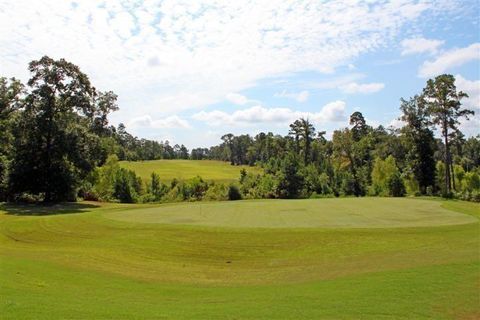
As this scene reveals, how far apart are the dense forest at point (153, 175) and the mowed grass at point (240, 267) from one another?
47.4 ft

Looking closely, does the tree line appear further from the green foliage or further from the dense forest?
the green foliage

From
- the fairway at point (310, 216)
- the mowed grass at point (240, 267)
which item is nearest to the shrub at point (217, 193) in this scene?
the fairway at point (310, 216)

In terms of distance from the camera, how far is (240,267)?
19.9 m

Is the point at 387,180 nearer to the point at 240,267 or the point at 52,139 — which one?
the point at 52,139

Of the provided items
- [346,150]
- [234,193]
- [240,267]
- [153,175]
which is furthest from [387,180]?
[240,267]

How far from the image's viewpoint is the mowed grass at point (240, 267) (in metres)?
12.1

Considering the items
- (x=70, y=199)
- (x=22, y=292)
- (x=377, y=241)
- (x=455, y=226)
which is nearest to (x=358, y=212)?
(x=455, y=226)

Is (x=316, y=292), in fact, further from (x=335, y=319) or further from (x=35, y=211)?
(x=35, y=211)

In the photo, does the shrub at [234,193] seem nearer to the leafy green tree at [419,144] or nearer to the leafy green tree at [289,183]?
the leafy green tree at [289,183]

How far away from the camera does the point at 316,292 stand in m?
14.0

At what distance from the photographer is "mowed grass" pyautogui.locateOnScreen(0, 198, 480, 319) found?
1206 cm

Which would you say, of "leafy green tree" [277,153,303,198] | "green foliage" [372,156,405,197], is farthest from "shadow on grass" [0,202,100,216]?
"green foliage" [372,156,405,197]

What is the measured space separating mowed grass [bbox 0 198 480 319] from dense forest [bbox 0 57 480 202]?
14435mm

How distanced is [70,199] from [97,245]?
27650 mm
